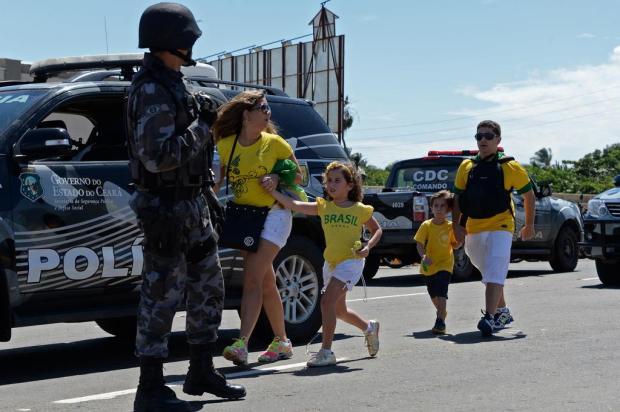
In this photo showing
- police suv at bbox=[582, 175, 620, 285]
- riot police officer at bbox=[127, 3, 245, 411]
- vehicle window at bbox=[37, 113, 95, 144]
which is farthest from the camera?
police suv at bbox=[582, 175, 620, 285]

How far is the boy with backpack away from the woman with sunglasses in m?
2.32

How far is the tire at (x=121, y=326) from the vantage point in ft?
30.1

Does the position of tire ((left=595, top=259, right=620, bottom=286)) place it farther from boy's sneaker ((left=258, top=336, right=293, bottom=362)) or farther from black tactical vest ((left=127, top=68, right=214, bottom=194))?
black tactical vest ((left=127, top=68, right=214, bottom=194))

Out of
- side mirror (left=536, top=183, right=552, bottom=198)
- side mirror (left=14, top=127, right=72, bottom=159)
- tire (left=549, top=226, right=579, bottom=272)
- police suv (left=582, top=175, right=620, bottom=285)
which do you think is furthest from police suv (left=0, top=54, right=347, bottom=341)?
tire (left=549, top=226, right=579, bottom=272)

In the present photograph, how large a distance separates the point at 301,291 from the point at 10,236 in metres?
2.57

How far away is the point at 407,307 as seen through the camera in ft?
38.7

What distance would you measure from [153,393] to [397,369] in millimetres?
2186

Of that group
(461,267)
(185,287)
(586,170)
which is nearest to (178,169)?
(185,287)

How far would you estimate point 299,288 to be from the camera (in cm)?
865

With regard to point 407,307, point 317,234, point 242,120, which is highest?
point 242,120

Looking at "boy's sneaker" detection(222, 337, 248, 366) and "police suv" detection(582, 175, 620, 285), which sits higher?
"police suv" detection(582, 175, 620, 285)

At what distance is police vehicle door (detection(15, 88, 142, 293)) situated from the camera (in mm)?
6965

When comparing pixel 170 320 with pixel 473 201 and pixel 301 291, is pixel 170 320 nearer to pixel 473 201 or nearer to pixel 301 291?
pixel 301 291

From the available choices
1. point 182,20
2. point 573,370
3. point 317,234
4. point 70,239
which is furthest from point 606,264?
point 182,20
